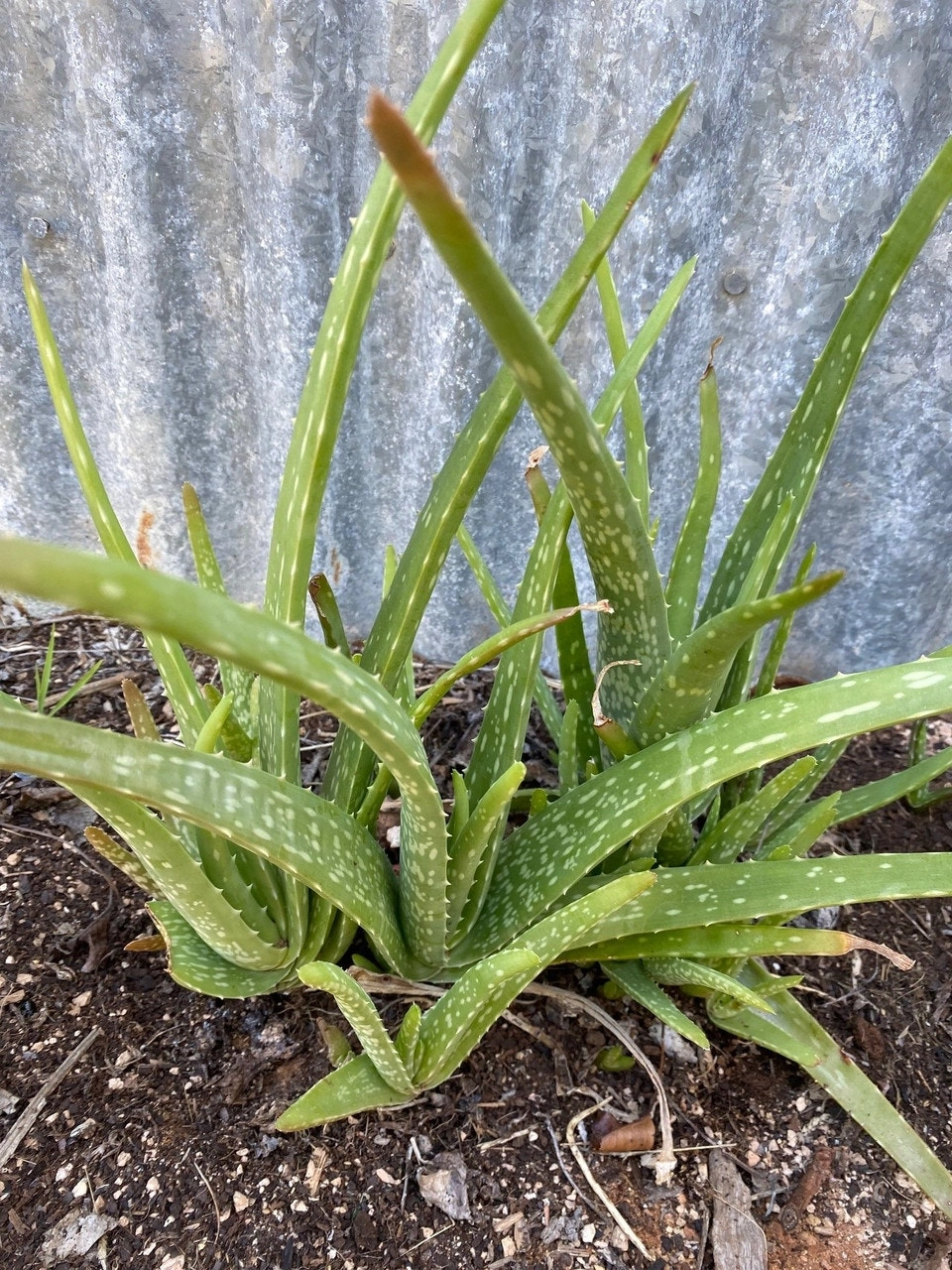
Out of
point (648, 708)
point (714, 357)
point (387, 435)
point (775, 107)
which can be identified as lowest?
point (648, 708)

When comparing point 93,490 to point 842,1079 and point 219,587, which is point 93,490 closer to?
point 219,587

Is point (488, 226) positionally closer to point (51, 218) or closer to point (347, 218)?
point (347, 218)

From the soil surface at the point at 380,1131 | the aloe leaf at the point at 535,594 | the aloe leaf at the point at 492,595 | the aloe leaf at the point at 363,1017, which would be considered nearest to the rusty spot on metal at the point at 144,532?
the soil surface at the point at 380,1131

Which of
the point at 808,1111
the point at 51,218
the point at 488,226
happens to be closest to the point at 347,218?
the point at 488,226

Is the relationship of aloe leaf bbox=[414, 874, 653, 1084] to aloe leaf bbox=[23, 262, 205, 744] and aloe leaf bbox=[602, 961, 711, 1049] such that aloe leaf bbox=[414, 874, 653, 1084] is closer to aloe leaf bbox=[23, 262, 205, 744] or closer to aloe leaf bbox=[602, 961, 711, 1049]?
aloe leaf bbox=[602, 961, 711, 1049]

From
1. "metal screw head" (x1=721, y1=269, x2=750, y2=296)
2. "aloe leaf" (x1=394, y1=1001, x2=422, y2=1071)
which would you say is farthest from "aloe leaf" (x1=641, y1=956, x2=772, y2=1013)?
"metal screw head" (x1=721, y1=269, x2=750, y2=296)

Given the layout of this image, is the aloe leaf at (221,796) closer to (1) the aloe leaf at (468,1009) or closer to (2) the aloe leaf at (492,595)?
(1) the aloe leaf at (468,1009)
